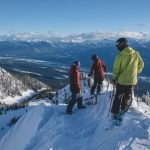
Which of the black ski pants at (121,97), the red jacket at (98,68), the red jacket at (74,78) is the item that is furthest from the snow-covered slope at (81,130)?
the red jacket at (98,68)

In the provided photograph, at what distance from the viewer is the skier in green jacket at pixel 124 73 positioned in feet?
64.1

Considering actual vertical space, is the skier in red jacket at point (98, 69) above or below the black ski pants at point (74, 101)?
above

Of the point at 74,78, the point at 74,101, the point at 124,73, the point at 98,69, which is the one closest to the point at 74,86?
the point at 74,78

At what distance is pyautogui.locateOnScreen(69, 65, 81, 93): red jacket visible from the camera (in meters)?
26.0

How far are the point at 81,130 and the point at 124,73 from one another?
13.2ft

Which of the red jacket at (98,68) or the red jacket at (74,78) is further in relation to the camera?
the red jacket at (98,68)

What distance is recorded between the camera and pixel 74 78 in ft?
85.9

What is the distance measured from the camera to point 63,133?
67.8 ft

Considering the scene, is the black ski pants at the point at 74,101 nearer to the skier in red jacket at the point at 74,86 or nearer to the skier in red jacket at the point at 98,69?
the skier in red jacket at the point at 74,86

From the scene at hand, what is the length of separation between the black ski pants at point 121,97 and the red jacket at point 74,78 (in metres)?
6.16

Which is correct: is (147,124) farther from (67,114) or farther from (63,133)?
(67,114)

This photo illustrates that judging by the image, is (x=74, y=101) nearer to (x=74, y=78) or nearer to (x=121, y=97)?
(x=74, y=78)

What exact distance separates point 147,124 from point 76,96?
8.91 m

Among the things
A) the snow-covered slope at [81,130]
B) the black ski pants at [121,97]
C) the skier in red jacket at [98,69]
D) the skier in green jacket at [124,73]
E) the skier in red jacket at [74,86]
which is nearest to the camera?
the snow-covered slope at [81,130]
